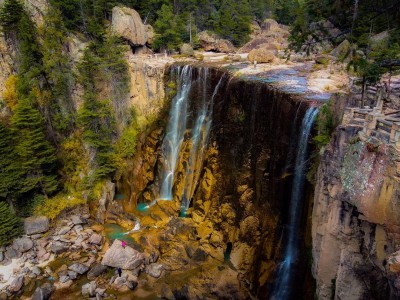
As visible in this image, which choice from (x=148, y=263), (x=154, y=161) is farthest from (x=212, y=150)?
(x=148, y=263)

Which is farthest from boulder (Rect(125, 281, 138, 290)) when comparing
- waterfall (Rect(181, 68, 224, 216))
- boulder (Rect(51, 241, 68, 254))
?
waterfall (Rect(181, 68, 224, 216))

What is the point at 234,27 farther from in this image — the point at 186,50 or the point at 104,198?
the point at 104,198

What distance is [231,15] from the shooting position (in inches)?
2106

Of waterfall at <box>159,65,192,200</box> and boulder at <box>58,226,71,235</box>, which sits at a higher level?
waterfall at <box>159,65,192,200</box>

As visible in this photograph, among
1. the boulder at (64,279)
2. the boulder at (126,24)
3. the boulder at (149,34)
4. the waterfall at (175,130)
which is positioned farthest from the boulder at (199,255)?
the boulder at (149,34)

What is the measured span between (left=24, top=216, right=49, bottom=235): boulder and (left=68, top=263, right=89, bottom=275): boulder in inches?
216

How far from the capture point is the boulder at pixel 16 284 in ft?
72.9

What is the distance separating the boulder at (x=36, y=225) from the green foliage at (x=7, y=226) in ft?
2.21

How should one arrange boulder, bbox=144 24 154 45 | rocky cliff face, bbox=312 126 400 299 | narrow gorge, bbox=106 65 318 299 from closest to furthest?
rocky cliff face, bbox=312 126 400 299, narrow gorge, bbox=106 65 318 299, boulder, bbox=144 24 154 45

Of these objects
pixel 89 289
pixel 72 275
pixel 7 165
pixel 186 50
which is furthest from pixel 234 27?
pixel 89 289

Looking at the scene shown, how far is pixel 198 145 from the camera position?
29.0m

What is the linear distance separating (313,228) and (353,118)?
598cm

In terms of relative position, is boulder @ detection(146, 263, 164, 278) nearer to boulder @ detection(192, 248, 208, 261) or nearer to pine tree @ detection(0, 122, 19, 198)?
boulder @ detection(192, 248, 208, 261)

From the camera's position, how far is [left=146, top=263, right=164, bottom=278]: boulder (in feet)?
75.8
